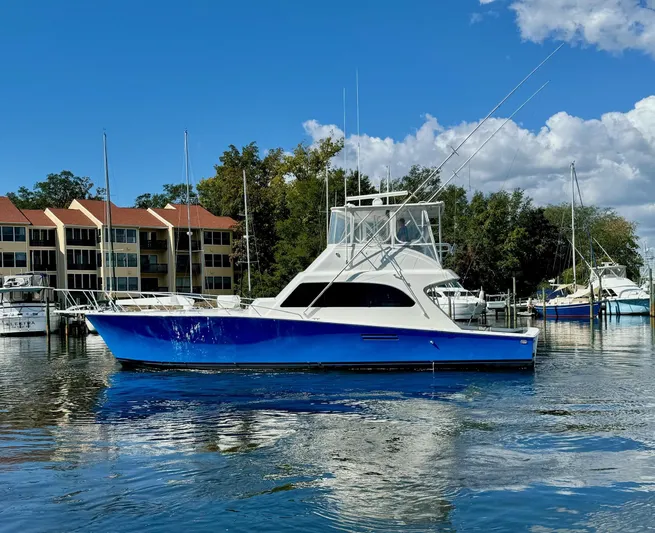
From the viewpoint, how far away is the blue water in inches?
325

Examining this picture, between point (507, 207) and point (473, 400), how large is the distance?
2452 inches

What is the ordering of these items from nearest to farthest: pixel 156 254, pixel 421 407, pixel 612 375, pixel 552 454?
1. pixel 552 454
2. pixel 421 407
3. pixel 612 375
4. pixel 156 254

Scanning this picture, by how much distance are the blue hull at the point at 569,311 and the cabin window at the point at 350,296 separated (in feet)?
123

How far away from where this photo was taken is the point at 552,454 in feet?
35.2

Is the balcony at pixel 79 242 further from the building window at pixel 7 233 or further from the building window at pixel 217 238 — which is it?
the building window at pixel 217 238

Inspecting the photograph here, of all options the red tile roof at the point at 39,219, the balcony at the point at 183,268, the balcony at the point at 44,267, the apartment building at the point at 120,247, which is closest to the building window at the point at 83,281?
the apartment building at the point at 120,247

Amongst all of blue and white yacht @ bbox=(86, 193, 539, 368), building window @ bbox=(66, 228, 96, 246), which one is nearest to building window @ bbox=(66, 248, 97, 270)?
building window @ bbox=(66, 228, 96, 246)

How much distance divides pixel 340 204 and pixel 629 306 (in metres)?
24.8

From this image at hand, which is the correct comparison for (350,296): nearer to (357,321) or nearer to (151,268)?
(357,321)

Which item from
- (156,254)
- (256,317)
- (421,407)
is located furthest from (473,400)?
(156,254)

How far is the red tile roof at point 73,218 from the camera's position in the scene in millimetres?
63750

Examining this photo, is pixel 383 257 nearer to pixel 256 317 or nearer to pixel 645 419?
pixel 256 317

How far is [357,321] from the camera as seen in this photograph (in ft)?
63.4

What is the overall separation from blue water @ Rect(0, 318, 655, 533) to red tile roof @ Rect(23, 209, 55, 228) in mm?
47090
